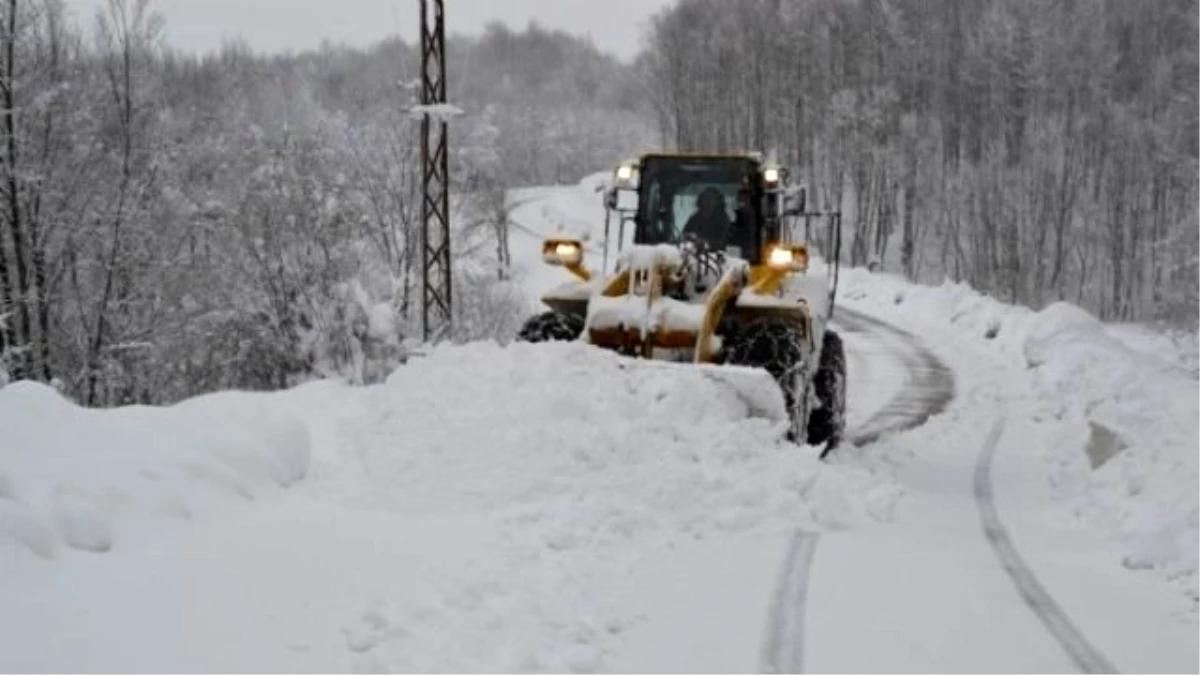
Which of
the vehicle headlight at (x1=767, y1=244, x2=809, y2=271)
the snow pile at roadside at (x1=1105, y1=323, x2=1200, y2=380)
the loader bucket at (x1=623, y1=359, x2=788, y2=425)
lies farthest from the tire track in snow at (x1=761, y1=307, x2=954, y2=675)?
the snow pile at roadside at (x1=1105, y1=323, x2=1200, y2=380)

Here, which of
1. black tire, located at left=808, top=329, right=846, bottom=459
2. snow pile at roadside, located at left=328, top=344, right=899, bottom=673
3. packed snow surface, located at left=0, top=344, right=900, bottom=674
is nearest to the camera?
packed snow surface, located at left=0, top=344, right=900, bottom=674

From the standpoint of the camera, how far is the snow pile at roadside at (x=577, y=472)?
5.88 meters

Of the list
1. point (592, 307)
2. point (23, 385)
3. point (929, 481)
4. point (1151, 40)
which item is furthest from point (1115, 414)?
point (1151, 40)

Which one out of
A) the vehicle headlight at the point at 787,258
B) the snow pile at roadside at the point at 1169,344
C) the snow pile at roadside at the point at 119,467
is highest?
the vehicle headlight at the point at 787,258

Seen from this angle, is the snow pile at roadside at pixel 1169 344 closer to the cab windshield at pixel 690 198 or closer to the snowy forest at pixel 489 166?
the snowy forest at pixel 489 166

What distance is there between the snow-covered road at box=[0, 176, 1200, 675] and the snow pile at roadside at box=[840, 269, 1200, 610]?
0.30ft

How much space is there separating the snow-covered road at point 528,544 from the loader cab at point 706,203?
8.08 feet

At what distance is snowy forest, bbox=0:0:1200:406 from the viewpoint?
22.3 metres

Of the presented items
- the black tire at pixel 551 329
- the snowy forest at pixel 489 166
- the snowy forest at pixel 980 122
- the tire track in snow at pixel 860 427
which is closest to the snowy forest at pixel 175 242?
the snowy forest at pixel 489 166

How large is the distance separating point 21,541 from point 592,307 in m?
5.64

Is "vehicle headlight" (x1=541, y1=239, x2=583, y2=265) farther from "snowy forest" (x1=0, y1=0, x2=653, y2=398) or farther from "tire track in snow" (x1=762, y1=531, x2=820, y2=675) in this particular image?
"snowy forest" (x1=0, y1=0, x2=653, y2=398)

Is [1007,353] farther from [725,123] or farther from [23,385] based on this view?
[725,123]

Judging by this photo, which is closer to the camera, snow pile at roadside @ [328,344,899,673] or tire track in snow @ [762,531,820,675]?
tire track in snow @ [762,531,820,675]

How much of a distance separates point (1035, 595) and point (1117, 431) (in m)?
4.54
